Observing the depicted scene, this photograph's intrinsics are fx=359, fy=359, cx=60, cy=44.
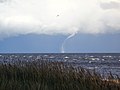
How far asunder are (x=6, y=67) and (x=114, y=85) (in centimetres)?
544

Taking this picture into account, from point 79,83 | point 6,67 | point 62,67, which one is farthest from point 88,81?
point 6,67

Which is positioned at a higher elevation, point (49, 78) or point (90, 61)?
point (49, 78)

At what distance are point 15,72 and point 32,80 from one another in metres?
1.21

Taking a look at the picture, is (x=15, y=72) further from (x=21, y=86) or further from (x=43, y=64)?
(x=21, y=86)

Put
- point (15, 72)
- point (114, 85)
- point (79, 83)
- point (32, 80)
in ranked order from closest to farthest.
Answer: point (114, 85), point (79, 83), point (32, 80), point (15, 72)

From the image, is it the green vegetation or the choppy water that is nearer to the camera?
the green vegetation

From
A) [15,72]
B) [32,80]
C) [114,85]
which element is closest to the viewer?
[114,85]

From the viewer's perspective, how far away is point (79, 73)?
43.0 feet

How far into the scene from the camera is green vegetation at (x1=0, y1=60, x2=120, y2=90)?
39.6ft

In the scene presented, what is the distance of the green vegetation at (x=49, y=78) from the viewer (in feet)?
39.6

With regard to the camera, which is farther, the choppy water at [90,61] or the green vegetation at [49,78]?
the choppy water at [90,61]

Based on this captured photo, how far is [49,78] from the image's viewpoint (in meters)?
13.8

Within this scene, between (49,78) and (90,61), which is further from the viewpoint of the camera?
(90,61)

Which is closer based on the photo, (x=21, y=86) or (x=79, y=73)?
(x=21, y=86)
